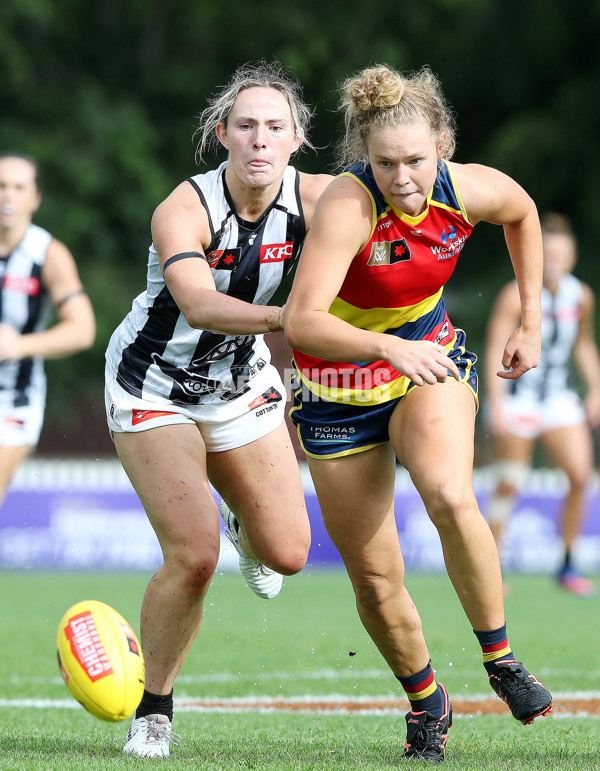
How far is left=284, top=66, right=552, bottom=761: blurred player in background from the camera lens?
371 cm

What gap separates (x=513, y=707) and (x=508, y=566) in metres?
8.16

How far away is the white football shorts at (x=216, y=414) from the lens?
4.32 m

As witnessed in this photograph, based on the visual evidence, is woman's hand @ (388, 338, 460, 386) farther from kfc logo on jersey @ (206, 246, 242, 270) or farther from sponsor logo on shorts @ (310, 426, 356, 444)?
kfc logo on jersey @ (206, 246, 242, 270)

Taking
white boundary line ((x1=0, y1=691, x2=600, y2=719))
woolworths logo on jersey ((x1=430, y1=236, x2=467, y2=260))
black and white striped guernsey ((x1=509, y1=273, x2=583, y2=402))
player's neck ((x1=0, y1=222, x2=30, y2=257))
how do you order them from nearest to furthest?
woolworths logo on jersey ((x1=430, y1=236, x2=467, y2=260)) → white boundary line ((x1=0, y1=691, x2=600, y2=719)) → player's neck ((x1=0, y1=222, x2=30, y2=257)) → black and white striped guernsey ((x1=509, y1=273, x2=583, y2=402))

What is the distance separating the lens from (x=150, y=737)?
4.16m

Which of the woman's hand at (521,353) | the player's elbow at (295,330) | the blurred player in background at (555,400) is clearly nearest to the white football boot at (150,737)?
the player's elbow at (295,330)

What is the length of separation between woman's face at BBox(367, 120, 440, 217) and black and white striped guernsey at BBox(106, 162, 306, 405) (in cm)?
58

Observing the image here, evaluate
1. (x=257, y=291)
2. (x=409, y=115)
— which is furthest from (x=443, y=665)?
(x=409, y=115)

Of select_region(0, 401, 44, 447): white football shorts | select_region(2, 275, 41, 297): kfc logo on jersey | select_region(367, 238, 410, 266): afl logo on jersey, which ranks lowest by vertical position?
select_region(0, 401, 44, 447): white football shorts

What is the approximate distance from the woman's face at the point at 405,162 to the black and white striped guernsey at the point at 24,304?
10.4 feet

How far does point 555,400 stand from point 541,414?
0.15 meters

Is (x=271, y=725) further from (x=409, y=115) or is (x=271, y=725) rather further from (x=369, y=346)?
(x=409, y=115)

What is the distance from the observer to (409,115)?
3.74m

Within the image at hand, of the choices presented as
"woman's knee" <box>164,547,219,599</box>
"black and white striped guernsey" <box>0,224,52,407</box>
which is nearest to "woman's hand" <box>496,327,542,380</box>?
"woman's knee" <box>164,547,219,599</box>
